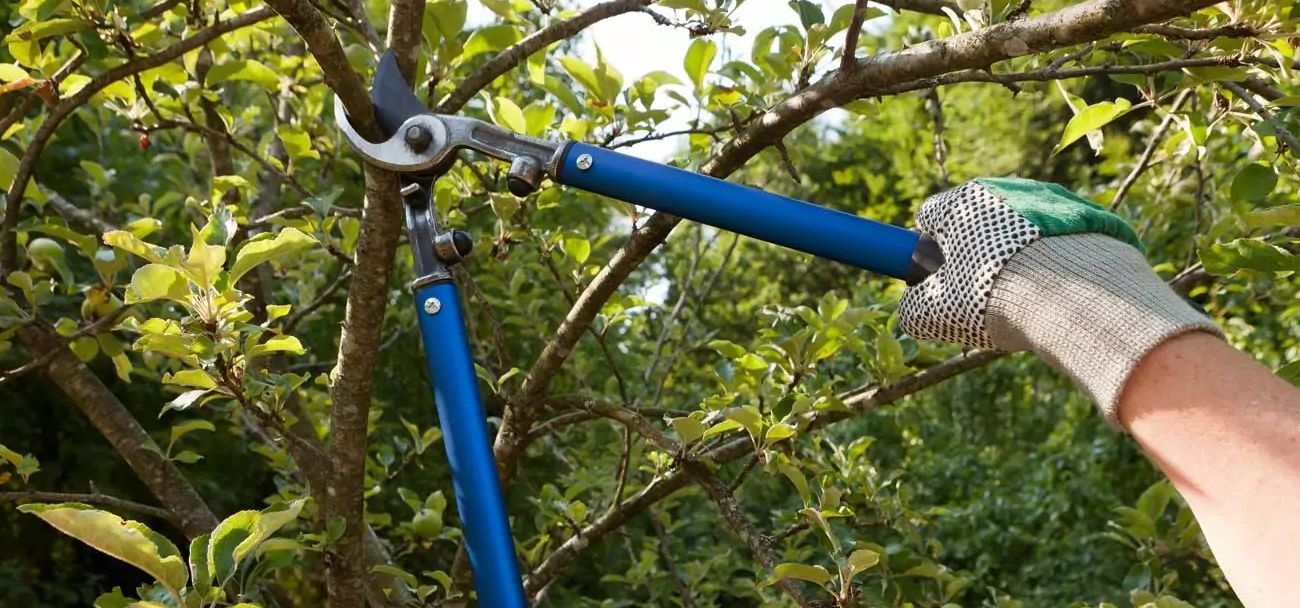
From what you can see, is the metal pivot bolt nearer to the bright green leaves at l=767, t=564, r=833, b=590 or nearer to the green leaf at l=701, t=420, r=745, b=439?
the green leaf at l=701, t=420, r=745, b=439

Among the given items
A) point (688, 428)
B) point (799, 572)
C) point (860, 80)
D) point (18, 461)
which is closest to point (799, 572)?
point (799, 572)

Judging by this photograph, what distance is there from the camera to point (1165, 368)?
2.82 feet

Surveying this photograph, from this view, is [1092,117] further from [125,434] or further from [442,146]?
[125,434]

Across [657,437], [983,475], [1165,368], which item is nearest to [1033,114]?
[983,475]

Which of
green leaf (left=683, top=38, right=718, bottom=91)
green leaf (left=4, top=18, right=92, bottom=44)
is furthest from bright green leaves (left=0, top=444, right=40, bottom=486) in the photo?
green leaf (left=683, top=38, right=718, bottom=91)

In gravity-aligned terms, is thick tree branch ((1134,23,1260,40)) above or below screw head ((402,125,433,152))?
below

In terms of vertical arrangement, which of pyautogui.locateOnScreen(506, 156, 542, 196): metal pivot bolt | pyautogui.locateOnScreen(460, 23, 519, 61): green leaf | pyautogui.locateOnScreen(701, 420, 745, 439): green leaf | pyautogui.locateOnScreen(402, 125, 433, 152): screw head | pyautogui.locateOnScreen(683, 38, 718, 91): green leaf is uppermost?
pyautogui.locateOnScreen(460, 23, 519, 61): green leaf

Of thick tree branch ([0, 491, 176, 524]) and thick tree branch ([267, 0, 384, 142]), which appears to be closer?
thick tree branch ([267, 0, 384, 142])

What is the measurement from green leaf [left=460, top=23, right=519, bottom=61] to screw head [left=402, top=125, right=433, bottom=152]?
0.49 m

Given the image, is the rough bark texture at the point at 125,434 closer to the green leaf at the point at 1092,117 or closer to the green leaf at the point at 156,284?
the green leaf at the point at 156,284

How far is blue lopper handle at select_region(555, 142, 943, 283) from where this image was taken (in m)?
1.12

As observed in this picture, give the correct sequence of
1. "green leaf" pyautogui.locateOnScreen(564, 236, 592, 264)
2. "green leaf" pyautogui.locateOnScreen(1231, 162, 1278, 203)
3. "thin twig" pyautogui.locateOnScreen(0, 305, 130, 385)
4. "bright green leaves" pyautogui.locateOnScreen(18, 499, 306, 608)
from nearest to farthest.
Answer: "bright green leaves" pyautogui.locateOnScreen(18, 499, 306, 608)
"green leaf" pyautogui.locateOnScreen(1231, 162, 1278, 203)
"thin twig" pyautogui.locateOnScreen(0, 305, 130, 385)
"green leaf" pyautogui.locateOnScreen(564, 236, 592, 264)

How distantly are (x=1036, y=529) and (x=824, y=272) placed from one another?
336 centimetres

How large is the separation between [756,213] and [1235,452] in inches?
20.0
